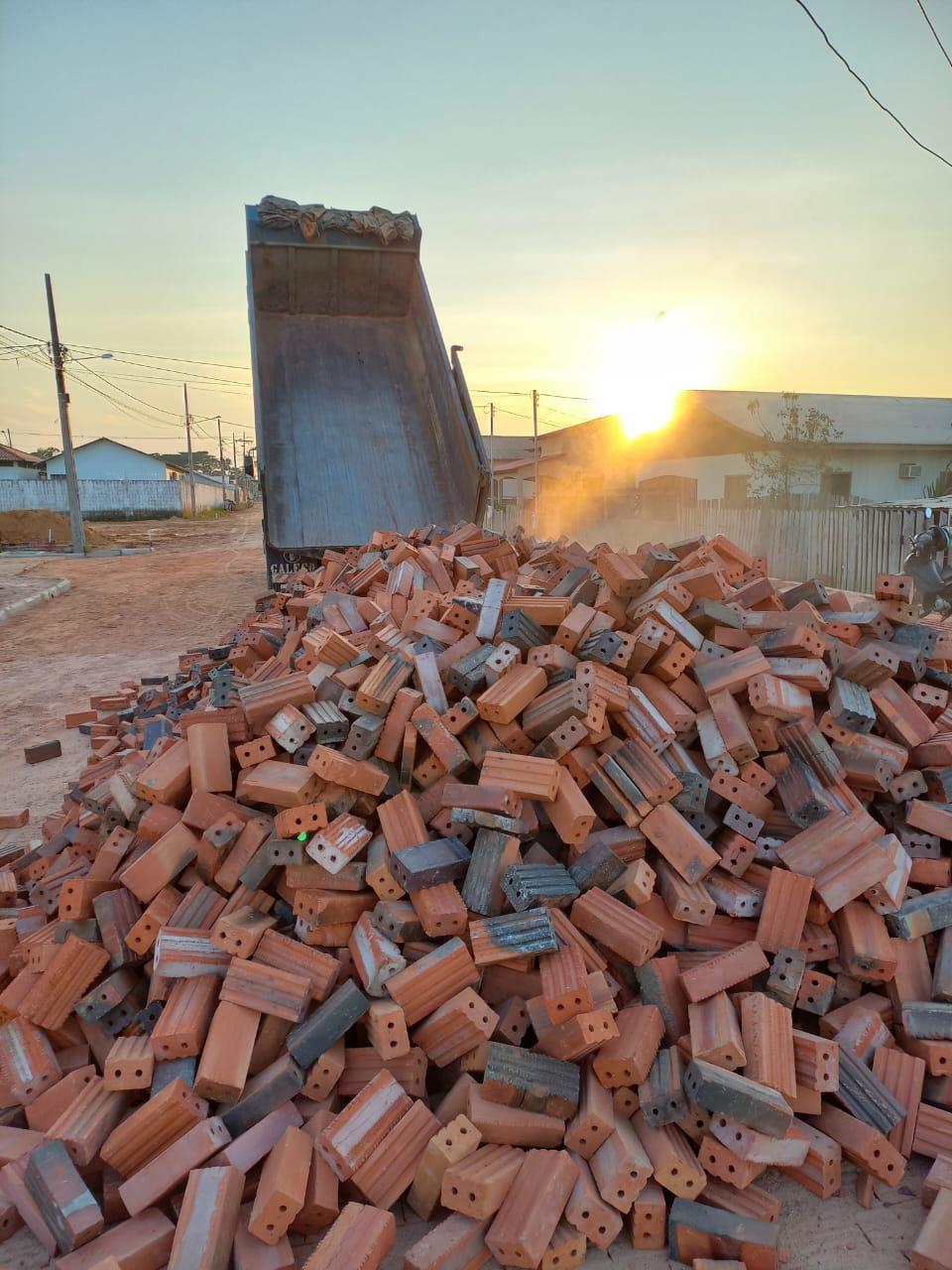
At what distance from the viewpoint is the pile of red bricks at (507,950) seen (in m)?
2.39

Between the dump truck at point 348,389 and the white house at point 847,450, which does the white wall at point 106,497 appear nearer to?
the white house at point 847,450

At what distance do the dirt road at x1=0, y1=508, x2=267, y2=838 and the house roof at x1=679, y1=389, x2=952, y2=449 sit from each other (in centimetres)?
1848

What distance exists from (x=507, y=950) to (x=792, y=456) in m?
23.1

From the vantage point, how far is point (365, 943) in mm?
2896

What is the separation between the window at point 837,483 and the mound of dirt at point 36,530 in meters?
25.9

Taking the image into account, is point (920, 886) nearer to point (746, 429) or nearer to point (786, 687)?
point (786, 687)

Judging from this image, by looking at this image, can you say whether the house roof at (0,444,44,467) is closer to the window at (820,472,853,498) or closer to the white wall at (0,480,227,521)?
the white wall at (0,480,227,521)

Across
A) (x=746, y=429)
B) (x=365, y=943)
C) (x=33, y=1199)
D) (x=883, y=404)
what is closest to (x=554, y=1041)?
(x=365, y=943)

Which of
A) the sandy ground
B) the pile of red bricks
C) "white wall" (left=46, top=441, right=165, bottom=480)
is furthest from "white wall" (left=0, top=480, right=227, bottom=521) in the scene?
the sandy ground

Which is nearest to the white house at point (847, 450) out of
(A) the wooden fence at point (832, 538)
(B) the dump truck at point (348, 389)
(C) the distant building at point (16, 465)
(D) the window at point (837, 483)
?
(D) the window at point (837, 483)

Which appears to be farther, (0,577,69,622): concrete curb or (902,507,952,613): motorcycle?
(0,577,69,622): concrete curb

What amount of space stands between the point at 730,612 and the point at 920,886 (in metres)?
1.60

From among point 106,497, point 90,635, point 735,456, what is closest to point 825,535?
point 735,456

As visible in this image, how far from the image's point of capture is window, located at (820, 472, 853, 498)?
27.1 meters
